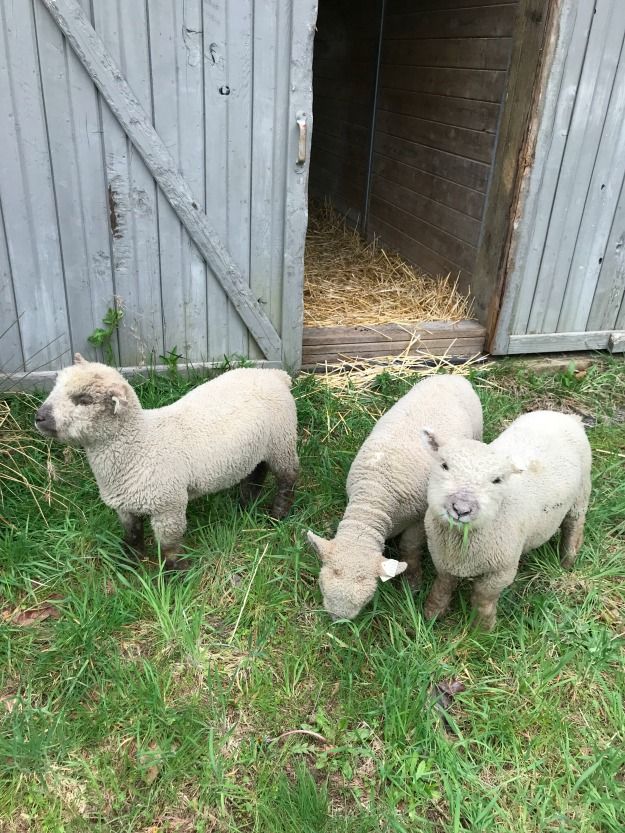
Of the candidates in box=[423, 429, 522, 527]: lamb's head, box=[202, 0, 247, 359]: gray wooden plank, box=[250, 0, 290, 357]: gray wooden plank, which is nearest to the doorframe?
box=[250, 0, 290, 357]: gray wooden plank

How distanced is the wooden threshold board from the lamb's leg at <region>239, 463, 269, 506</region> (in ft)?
5.71

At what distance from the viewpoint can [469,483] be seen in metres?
2.44

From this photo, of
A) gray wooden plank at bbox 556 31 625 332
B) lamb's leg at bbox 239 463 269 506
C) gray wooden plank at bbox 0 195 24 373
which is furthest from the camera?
gray wooden plank at bbox 556 31 625 332

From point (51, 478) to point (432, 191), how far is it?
4.67m

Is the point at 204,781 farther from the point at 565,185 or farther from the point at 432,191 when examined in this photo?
the point at 432,191

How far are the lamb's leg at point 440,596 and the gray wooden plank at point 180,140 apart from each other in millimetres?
2546

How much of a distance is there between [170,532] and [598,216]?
4.18 metres

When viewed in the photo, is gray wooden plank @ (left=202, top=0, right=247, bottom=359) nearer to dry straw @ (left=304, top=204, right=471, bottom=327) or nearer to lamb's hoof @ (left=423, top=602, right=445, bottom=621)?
dry straw @ (left=304, top=204, right=471, bottom=327)

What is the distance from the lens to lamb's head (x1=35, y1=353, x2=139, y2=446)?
8.83ft

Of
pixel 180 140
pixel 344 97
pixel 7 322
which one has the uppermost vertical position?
pixel 344 97

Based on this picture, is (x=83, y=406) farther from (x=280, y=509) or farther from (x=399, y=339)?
(x=399, y=339)

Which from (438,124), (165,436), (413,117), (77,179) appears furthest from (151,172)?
(413,117)

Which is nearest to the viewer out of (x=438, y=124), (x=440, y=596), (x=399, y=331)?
(x=440, y=596)

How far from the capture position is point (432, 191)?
6473 millimetres
